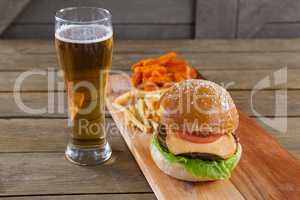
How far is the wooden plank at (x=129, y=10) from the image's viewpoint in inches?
104

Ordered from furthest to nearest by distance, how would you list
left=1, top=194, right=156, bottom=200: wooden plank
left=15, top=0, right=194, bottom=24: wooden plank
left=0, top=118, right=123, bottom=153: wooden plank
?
1. left=15, top=0, right=194, bottom=24: wooden plank
2. left=0, top=118, right=123, bottom=153: wooden plank
3. left=1, top=194, right=156, bottom=200: wooden plank

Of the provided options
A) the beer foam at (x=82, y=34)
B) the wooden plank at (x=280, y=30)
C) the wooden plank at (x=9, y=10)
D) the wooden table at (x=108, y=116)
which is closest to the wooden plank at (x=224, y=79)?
the wooden table at (x=108, y=116)

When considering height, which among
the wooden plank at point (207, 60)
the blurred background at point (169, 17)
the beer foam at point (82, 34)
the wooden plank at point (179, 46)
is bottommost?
the wooden plank at point (207, 60)

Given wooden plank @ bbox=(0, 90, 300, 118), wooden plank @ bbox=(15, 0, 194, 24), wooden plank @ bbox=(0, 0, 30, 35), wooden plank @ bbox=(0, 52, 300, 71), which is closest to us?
wooden plank @ bbox=(0, 90, 300, 118)

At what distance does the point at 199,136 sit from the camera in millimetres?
1246

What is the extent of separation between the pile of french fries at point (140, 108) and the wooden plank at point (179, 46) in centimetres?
60

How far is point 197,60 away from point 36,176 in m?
1.01

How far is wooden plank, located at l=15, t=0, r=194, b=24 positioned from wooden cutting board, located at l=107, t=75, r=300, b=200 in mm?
1214

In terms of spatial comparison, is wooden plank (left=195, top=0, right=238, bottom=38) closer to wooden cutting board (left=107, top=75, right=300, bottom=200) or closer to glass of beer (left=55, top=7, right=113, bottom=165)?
wooden cutting board (left=107, top=75, right=300, bottom=200)

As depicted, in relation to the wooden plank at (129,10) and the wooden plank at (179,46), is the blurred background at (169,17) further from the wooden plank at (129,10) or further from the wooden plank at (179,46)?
the wooden plank at (179,46)

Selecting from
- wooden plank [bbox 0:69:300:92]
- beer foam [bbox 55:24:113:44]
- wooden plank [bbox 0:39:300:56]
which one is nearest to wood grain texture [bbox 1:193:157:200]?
beer foam [bbox 55:24:113:44]

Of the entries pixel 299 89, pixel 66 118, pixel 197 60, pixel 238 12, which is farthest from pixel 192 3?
pixel 66 118

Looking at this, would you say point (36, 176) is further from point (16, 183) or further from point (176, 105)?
point (176, 105)

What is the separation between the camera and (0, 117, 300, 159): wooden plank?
4.70 feet
